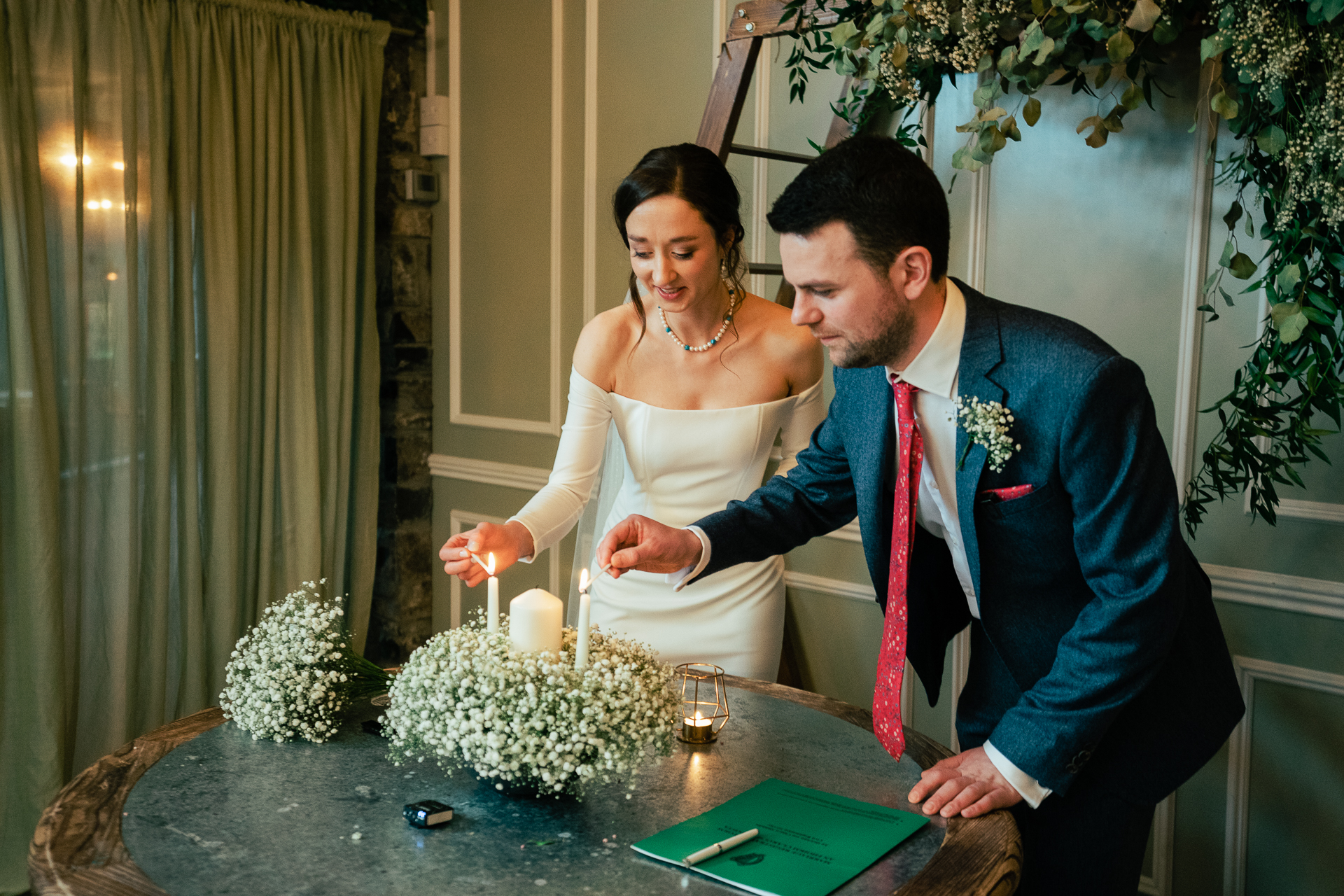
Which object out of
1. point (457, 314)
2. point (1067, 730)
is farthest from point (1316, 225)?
point (457, 314)

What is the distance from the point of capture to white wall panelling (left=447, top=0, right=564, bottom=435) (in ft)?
12.2

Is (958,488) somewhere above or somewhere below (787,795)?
above

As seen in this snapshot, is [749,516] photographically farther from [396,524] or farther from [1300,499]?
[396,524]

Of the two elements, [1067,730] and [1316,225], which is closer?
[1067,730]

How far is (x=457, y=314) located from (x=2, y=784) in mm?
2070

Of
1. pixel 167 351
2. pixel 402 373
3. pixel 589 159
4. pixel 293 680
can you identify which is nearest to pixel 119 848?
pixel 293 680

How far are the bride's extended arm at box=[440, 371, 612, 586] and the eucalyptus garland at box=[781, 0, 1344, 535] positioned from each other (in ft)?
2.98

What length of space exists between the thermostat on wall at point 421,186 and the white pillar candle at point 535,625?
2.94 m

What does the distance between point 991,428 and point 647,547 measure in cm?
57

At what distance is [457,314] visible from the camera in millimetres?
4113

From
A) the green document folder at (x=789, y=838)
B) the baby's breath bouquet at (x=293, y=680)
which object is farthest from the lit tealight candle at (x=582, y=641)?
the baby's breath bouquet at (x=293, y=680)

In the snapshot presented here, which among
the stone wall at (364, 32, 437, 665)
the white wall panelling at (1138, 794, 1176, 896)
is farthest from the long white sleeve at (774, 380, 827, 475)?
the stone wall at (364, 32, 437, 665)

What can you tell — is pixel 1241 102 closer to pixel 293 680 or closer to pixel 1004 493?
pixel 1004 493

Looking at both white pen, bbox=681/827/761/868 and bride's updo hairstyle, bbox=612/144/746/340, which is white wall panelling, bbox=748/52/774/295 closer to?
bride's updo hairstyle, bbox=612/144/746/340
